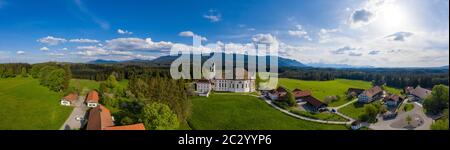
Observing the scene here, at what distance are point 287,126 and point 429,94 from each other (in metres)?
1.99

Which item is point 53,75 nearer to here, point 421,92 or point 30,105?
point 30,105

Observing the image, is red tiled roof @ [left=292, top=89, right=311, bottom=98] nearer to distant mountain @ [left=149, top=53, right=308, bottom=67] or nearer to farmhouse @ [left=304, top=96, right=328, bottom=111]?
farmhouse @ [left=304, top=96, right=328, bottom=111]

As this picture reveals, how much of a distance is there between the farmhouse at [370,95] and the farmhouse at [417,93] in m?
0.39

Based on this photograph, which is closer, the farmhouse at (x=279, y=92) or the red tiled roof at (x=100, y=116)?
the red tiled roof at (x=100, y=116)

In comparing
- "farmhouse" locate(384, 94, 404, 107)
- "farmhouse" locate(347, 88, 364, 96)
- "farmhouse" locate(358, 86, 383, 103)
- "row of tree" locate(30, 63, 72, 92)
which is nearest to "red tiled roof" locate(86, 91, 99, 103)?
"row of tree" locate(30, 63, 72, 92)

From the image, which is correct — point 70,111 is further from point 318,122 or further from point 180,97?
point 318,122

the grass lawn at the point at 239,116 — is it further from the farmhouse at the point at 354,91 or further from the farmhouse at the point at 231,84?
the farmhouse at the point at 354,91

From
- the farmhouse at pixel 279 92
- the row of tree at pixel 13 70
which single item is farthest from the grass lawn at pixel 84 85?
the farmhouse at pixel 279 92

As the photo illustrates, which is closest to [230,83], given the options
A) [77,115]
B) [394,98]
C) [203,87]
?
[203,87]

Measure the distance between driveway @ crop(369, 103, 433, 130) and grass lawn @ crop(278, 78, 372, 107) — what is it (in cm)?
76

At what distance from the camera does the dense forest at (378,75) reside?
13.8 feet

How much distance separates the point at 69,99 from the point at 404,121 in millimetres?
5535

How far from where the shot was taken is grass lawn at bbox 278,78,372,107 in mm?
4777
